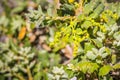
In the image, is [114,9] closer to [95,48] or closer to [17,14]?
[95,48]

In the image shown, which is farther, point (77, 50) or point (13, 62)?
point (13, 62)

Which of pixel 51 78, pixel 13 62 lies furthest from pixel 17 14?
pixel 51 78

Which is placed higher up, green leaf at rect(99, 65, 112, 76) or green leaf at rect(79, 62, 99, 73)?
green leaf at rect(79, 62, 99, 73)

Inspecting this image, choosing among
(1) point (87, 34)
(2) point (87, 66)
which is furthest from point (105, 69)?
(1) point (87, 34)

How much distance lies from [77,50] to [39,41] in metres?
0.83

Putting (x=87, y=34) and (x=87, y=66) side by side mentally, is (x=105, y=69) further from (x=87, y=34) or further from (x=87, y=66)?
(x=87, y=34)

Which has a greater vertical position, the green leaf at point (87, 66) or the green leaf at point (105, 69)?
the green leaf at point (87, 66)

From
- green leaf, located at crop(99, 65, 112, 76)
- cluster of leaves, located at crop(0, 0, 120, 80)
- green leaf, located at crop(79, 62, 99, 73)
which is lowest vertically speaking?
green leaf, located at crop(99, 65, 112, 76)

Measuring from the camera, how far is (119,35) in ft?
4.39

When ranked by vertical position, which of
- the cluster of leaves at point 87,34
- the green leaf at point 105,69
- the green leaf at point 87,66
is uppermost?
the cluster of leaves at point 87,34

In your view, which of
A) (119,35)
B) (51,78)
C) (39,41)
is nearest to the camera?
(119,35)

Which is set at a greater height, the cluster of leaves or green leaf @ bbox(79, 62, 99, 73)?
the cluster of leaves

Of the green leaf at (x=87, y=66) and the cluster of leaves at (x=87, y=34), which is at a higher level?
the cluster of leaves at (x=87, y=34)

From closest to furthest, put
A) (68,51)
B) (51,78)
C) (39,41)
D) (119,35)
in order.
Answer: (119,35) < (51,78) < (68,51) < (39,41)
